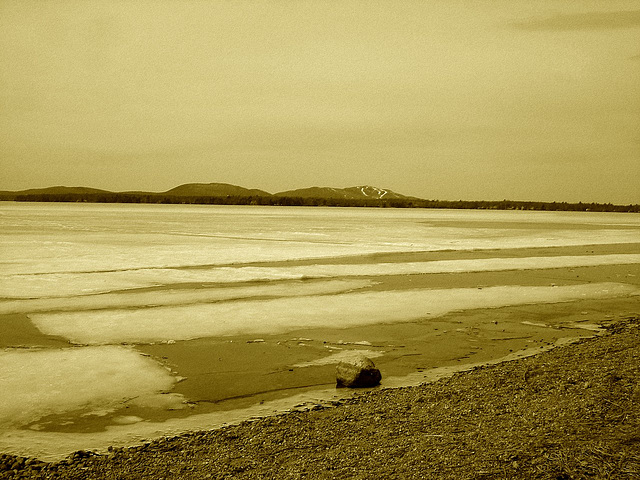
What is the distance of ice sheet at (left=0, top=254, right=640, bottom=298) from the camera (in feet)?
30.9

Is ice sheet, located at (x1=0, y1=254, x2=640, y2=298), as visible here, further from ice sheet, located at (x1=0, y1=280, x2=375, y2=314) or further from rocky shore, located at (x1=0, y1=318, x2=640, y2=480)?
rocky shore, located at (x1=0, y1=318, x2=640, y2=480)

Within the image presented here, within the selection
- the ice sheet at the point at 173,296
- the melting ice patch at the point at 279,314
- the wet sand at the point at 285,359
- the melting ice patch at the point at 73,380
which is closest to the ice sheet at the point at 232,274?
the ice sheet at the point at 173,296

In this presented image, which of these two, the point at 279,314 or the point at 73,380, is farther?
the point at 279,314

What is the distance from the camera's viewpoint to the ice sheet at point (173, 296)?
312 inches

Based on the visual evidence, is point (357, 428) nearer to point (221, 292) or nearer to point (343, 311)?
point (343, 311)

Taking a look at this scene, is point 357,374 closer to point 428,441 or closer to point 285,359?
point 285,359

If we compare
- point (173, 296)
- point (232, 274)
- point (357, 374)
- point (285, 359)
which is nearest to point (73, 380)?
point (285, 359)

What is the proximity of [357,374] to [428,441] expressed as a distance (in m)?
1.23

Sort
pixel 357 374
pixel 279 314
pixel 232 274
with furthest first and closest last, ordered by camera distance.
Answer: pixel 232 274 < pixel 279 314 < pixel 357 374

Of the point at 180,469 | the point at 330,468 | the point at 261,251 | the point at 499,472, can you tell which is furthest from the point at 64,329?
the point at 261,251

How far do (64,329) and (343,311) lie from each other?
10.7ft

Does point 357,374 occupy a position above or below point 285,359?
above

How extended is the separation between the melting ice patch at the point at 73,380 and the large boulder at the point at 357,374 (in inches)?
49.5

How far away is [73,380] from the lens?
486cm
